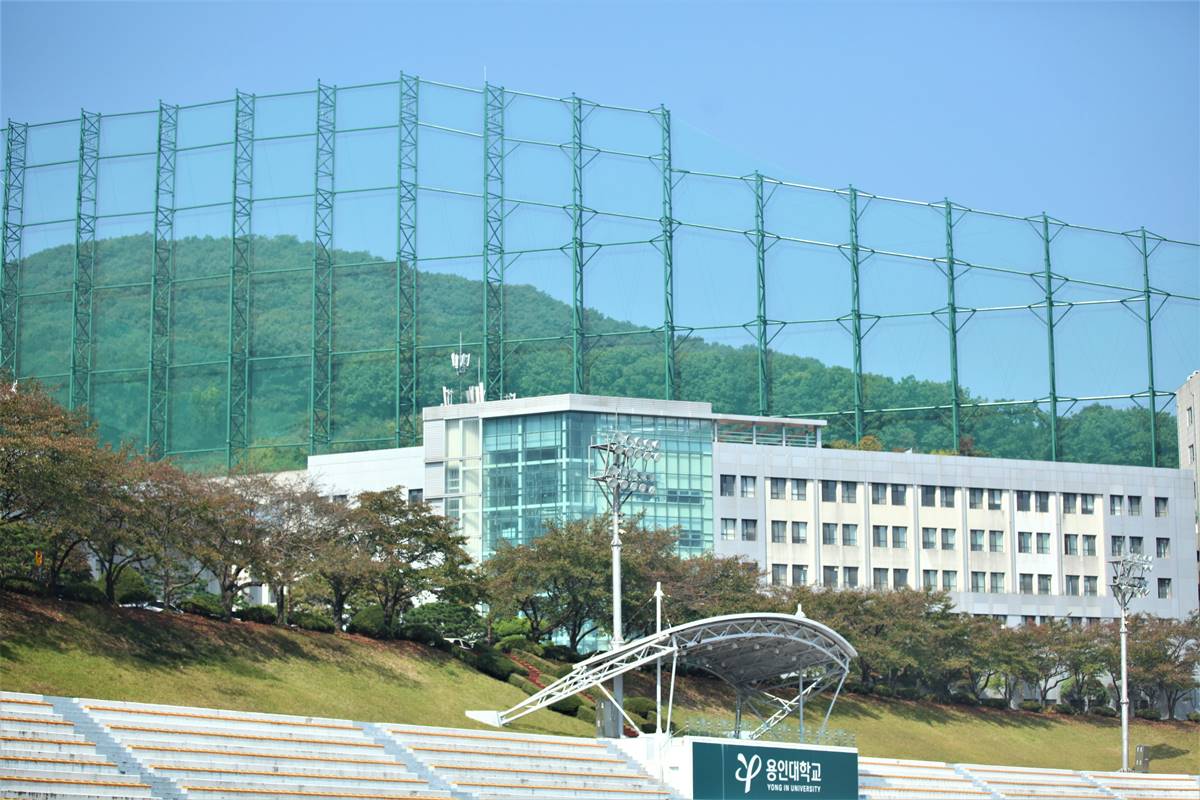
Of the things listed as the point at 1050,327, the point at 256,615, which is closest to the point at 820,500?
the point at 1050,327

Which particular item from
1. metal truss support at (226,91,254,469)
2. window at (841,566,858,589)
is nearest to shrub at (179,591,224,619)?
metal truss support at (226,91,254,469)

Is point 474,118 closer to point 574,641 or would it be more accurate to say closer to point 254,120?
point 254,120

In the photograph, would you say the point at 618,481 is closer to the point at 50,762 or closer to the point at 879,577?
the point at 50,762

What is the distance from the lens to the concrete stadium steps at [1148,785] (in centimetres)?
6406

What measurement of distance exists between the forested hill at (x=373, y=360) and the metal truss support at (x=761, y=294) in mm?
709

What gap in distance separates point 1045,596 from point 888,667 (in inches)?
863

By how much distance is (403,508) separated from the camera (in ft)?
207

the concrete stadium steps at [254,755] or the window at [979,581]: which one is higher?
the window at [979,581]

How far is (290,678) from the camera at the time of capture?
172 ft

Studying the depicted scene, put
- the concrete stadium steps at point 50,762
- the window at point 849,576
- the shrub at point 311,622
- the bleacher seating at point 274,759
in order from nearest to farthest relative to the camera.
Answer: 1. the concrete stadium steps at point 50,762
2. the bleacher seating at point 274,759
3. the shrub at point 311,622
4. the window at point 849,576

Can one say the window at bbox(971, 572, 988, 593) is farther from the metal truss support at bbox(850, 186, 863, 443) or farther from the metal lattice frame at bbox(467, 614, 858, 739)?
the metal lattice frame at bbox(467, 614, 858, 739)

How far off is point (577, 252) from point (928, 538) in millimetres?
25280

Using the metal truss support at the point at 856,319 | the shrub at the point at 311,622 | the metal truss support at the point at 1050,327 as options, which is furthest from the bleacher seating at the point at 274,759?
the metal truss support at the point at 1050,327

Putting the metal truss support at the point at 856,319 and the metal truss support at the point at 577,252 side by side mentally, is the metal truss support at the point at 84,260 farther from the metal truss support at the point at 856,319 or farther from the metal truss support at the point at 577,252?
the metal truss support at the point at 856,319
